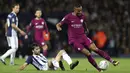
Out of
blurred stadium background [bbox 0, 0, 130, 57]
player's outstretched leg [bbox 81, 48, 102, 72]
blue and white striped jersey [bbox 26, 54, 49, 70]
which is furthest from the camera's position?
blurred stadium background [bbox 0, 0, 130, 57]

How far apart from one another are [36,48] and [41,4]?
1564 cm

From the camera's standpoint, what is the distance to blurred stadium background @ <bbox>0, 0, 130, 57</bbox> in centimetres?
2544

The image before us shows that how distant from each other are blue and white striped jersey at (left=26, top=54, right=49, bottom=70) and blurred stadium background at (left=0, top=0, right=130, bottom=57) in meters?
10.8

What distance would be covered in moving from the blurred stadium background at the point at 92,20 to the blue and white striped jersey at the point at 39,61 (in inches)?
424

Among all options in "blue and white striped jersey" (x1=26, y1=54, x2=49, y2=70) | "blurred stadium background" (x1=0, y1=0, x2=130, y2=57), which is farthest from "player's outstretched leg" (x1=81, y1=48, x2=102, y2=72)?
"blurred stadium background" (x1=0, y1=0, x2=130, y2=57)

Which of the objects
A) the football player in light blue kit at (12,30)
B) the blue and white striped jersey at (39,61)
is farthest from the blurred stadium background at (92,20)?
the blue and white striped jersey at (39,61)

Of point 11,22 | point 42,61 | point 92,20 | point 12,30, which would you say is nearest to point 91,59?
point 42,61

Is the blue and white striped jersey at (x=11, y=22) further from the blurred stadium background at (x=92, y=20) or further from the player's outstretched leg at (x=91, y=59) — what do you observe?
the blurred stadium background at (x=92, y=20)

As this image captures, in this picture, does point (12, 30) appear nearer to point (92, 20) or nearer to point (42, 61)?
point (42, 61)

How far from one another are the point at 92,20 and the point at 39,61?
1521 cm

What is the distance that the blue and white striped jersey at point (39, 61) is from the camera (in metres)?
13.3

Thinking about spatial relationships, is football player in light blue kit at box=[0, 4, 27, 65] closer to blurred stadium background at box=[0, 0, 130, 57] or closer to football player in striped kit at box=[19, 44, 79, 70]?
football player in striped kit at box=[19, 44, 79, 70]

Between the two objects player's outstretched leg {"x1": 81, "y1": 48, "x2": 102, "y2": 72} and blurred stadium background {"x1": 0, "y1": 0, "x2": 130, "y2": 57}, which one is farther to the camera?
blurred stadium background {"x1": 0, "y1": 0, "x2": 130, "y2": 57}

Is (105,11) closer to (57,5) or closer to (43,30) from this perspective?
(57,5)
